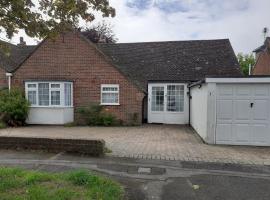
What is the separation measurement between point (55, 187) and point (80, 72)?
584 inches

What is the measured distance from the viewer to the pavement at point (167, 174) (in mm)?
6551

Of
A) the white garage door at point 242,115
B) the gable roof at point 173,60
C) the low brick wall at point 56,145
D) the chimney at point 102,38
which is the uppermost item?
the chimney at point 102,38

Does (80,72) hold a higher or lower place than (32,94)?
higher

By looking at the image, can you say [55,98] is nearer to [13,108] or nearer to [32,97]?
[32,97]

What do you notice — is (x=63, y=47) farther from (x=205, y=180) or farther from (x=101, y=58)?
(x=205, y=180)

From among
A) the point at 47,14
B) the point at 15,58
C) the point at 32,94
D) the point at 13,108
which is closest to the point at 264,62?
the point at 32,94

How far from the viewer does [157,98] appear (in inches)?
860

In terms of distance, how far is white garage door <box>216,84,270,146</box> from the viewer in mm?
12930

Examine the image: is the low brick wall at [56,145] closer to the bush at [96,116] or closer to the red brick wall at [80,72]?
the bush at [96,116]

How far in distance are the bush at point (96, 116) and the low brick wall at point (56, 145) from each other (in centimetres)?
933

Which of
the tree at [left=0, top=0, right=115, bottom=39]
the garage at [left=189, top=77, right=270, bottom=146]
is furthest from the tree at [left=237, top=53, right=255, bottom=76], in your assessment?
the tree at [left=0, top=0, right=115, bottom=39]

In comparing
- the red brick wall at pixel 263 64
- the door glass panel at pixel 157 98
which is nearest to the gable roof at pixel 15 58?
the door glass panel at pixel 157 98

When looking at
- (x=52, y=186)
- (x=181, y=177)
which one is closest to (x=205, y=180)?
(x=181, y=177)

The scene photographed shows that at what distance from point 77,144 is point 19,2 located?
5459 mm
